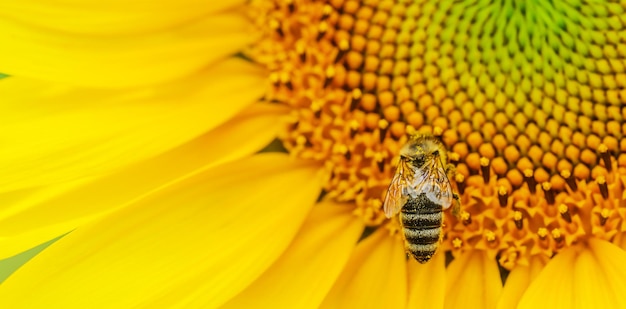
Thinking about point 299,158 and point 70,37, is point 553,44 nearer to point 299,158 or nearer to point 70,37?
point 299,158

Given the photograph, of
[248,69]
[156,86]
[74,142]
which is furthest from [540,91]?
[74,142]

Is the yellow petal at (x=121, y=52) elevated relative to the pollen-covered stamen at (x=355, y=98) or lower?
elevated

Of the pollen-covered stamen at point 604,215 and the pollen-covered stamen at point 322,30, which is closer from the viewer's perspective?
the pollen-covered stamen at point 604,215

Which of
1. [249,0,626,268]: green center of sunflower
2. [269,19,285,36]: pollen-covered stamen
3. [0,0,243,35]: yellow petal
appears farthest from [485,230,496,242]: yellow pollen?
[0,0,243,35]: yellow petal

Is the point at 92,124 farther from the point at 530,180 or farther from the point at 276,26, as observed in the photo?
the point at 530,180

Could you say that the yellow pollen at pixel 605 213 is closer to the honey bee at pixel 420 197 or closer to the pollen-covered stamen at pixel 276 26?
the honey bee at pixel 420 197

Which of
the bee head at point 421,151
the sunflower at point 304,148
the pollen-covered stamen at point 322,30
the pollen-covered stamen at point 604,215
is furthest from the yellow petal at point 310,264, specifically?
the pollen-covered stamen at point 604,215
